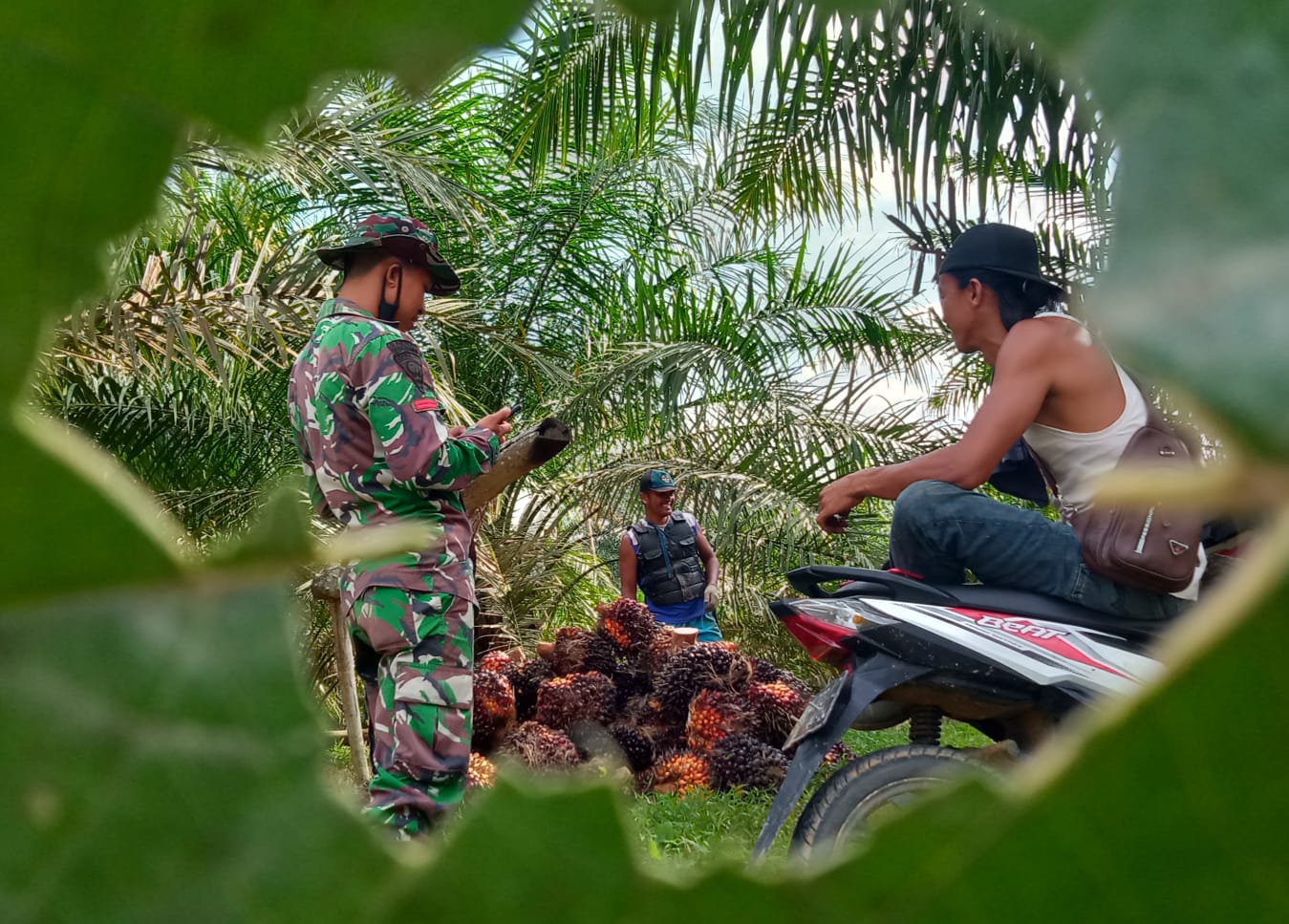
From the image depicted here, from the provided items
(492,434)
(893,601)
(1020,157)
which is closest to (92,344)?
(492,434)

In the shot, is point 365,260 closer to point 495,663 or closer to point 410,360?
point 410,360

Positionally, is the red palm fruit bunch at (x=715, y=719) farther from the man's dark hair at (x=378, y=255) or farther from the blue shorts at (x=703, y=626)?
the man's dark hair at (x=378, y=255)

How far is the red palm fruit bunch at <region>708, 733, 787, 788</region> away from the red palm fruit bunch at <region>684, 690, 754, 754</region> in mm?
52

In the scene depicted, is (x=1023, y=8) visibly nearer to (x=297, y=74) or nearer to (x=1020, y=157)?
(x=297, y=74)

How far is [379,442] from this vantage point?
138 cm

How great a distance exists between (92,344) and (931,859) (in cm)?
260

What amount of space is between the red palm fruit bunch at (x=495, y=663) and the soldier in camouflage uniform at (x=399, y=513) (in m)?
1.13

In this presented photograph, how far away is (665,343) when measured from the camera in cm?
372

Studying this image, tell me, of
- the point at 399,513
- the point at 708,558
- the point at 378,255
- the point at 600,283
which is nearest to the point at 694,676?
the point at 708,558

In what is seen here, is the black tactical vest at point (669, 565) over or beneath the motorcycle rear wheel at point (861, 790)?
beneath

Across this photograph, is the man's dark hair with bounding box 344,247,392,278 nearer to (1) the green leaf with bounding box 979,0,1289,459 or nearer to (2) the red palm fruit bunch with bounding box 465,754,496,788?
(2) the red palm fruit bunch with bounding box 465,754,496,788

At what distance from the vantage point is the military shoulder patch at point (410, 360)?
142 centimetres

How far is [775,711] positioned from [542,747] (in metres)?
0.51

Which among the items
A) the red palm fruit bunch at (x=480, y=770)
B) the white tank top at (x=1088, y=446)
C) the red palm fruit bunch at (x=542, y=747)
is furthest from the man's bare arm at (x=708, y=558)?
the white tank top at (x=1088, y=446)
